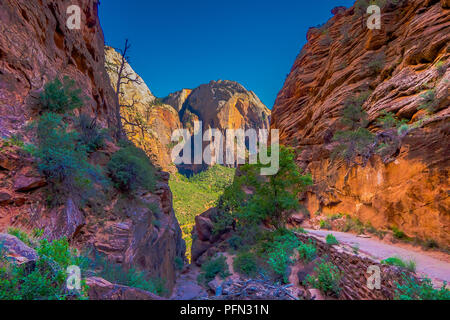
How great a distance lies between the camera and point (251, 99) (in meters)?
95.4

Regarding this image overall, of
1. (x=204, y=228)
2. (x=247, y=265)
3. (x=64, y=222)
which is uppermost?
(x=64, y=222)

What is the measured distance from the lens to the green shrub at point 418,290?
2588 mm

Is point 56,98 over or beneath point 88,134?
over

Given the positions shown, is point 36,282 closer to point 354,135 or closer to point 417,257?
point 417,257

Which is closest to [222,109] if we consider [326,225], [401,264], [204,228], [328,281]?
[204,228]

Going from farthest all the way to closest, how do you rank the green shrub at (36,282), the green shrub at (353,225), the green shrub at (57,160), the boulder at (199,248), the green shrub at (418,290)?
the boulder at (199,248) < the green shrub at (353,225) < the green shrub at (57,160) < the green shrub at (418,290) < the green shrub at (36,282)

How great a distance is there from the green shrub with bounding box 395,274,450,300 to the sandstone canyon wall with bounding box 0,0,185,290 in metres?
6.76

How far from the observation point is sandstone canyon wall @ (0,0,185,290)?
4.10m

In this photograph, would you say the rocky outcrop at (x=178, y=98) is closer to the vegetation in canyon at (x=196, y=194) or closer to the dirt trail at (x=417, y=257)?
the vegetation in canyon at (x=196, y=194)

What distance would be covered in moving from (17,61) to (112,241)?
19.5 feet

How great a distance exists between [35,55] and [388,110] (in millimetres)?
14521

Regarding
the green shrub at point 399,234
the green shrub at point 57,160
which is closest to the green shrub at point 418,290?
the green shrub at point 399,234

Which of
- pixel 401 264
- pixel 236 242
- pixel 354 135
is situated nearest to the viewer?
pixel 401 264

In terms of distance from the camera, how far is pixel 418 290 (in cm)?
287
